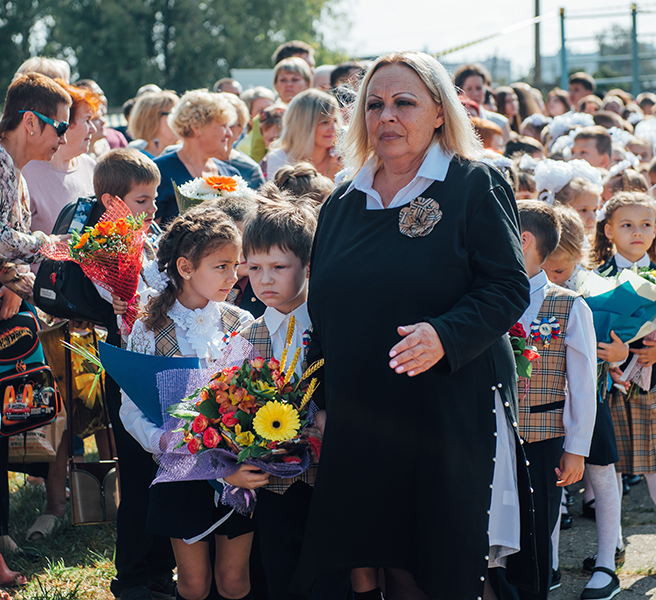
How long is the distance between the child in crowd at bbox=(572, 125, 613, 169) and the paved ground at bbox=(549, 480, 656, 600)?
2802 millimetres

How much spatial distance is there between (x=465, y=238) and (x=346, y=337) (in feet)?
1.57

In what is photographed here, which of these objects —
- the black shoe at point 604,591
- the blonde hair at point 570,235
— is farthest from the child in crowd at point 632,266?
the black shoe at point 604,591

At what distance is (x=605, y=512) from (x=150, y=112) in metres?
4.76

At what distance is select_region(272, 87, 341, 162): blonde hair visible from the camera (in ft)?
16.3

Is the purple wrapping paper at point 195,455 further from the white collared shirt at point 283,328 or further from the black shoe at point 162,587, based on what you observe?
the black shoe at point 162,587

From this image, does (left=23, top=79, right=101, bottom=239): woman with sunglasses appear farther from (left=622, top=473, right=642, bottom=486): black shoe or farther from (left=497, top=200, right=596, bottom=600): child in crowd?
(left=622, top=473, right=642, bottom=486): black shoe

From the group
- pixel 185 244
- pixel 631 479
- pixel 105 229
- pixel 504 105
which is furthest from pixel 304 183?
pixel 504 105

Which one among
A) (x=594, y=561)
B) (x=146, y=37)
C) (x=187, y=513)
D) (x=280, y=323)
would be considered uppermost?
(x=146, y=37)

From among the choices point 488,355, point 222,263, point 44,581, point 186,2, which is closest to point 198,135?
point 222,263

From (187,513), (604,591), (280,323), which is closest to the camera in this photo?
(187,513)

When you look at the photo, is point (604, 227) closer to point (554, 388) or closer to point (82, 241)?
point (554, 388)

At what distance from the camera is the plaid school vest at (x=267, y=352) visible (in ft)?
9.11

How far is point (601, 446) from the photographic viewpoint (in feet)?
11.8

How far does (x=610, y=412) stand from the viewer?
4004 mm
